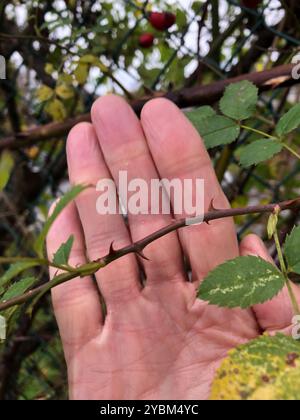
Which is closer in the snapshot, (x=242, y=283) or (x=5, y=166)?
(x=5, y=166)

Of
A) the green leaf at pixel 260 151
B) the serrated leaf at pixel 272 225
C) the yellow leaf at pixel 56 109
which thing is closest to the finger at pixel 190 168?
the green leaf at pixel 260 151

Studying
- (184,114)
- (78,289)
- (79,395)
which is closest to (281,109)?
(184,114)

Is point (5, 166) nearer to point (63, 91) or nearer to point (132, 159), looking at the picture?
point (132, 159)

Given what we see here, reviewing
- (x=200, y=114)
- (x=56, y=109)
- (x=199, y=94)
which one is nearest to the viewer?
(x=200, y=114)

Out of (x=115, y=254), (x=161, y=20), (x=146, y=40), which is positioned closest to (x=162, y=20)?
(x=161, y=20)

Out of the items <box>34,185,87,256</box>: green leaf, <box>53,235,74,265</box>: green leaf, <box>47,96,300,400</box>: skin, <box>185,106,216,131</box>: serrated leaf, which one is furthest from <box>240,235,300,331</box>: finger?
<box>34,185,87,256</box>: green leaf

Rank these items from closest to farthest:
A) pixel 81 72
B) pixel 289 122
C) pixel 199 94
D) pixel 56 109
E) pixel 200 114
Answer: pixel 289 122, pixel 200 114, pixel 199 94, pixel 81 72, pixel 56 109

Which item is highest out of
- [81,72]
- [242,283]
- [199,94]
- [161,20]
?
[161,20]

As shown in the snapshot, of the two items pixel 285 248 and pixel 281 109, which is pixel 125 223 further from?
pixel 281 109
